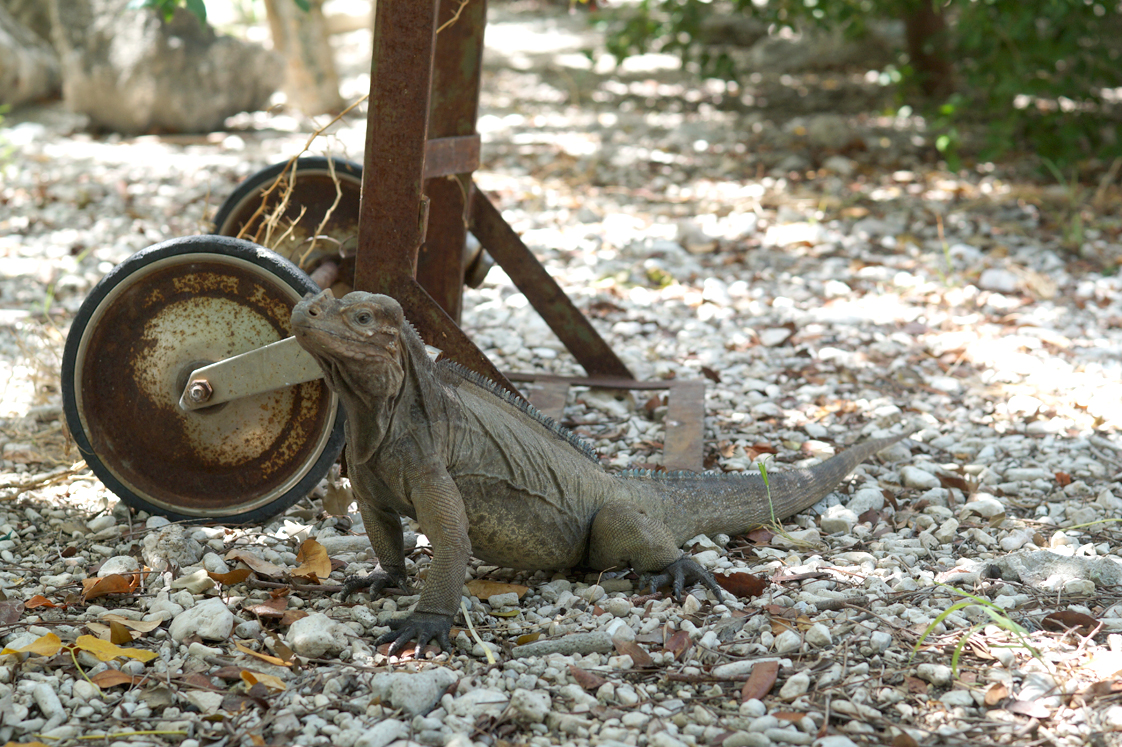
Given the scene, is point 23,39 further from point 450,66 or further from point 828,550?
point 828,550

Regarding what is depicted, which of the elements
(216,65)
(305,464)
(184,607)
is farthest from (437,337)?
(216,65)

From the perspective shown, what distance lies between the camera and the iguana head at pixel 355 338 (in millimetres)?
2703

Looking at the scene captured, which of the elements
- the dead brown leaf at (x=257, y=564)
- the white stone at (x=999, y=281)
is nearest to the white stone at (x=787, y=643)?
the dead brown leaf at (x=257, y=564)

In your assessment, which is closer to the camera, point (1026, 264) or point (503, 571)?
point (503, 571)

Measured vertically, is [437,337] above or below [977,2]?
below

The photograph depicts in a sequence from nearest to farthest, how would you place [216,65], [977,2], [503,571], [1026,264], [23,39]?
1. [503,571]
2. [1026,264]
3. [977,2]
4. [216,65]
5. [23,39]

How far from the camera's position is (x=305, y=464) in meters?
3.59

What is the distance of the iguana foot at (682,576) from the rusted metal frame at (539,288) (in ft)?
5.75

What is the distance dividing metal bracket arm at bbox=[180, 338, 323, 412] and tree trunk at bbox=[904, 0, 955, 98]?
8.14 metres

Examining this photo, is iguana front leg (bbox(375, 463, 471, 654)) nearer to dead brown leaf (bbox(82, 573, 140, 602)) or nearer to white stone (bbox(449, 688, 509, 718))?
white stone (bbox(449, 688, 509, 718))

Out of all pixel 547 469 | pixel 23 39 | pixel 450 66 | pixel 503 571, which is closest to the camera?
pixel 547 469

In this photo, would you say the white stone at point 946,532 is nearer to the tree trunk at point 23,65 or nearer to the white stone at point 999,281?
the white stone at point 999,281

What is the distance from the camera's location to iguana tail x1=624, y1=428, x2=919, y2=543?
3584 millimetres

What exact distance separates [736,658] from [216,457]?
6.59 feet
